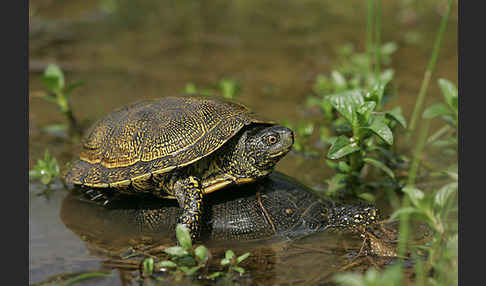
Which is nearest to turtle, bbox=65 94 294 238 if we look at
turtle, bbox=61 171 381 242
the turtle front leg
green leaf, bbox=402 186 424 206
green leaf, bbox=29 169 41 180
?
the turtle front leg

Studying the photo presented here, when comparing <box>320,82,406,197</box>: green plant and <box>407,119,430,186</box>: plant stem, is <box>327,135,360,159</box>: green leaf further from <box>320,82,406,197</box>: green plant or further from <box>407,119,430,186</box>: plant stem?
<box>407,119,430,186</box>: plant stem

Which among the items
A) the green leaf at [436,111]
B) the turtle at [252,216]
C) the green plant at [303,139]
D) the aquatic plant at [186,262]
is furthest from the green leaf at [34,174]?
the green leaf at [436,111]

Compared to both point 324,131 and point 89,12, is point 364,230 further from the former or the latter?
point 89,12

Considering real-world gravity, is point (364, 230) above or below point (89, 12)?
below

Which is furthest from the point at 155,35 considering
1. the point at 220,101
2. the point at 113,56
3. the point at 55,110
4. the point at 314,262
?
the point at 314,262

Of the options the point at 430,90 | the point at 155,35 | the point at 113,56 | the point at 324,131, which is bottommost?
the point at 324,131

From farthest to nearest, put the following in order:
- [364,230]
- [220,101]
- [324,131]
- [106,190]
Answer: [324,131]
[106,190]
[220,101]
[364,230]

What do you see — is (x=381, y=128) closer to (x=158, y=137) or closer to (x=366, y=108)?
(x=366, y=108)

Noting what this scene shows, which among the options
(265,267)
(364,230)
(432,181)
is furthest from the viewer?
(432,181)
